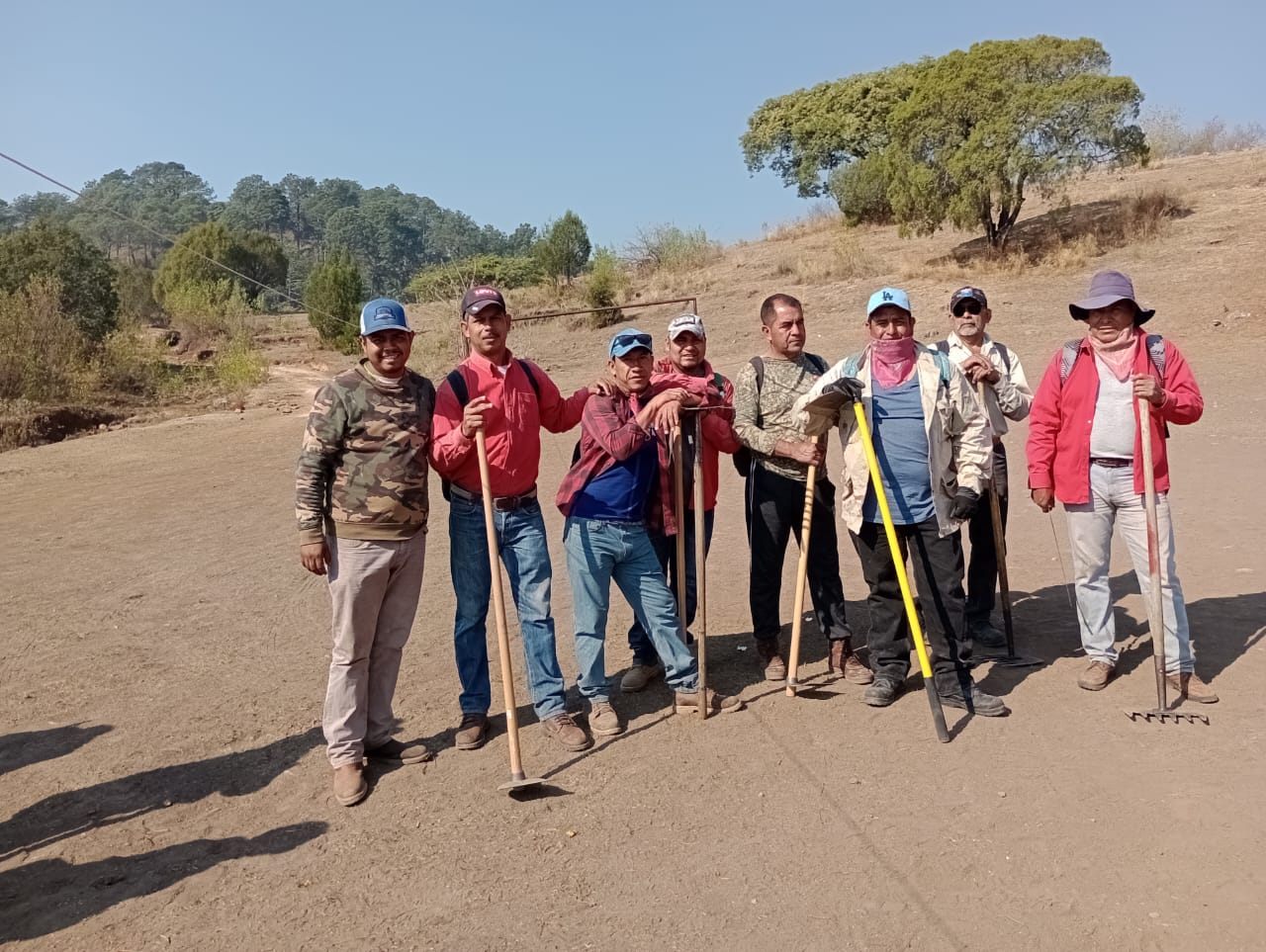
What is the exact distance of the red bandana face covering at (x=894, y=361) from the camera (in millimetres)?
4633

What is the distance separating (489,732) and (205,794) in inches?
49.6

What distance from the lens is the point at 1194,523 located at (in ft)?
24.8

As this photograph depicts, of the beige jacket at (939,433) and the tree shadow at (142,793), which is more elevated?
the beige jacket at (939,433)

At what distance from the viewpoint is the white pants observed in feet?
15.3

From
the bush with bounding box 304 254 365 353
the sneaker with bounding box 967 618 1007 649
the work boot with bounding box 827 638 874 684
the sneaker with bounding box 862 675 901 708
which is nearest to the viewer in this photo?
the sneaker with bounding box 862 675 901 708

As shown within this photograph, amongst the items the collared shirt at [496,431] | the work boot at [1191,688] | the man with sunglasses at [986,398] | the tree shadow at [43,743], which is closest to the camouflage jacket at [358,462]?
the collared shirt at [496,431]

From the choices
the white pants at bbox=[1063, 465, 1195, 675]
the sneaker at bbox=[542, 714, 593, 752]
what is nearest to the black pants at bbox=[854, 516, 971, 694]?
the white pants at bbox=[1063, 465, 1195, 675]

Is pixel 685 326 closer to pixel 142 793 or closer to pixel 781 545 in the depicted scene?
pixel 781 545

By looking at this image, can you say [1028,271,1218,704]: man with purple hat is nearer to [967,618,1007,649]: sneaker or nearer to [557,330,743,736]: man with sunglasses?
[967,618,1007,649]: sneaker

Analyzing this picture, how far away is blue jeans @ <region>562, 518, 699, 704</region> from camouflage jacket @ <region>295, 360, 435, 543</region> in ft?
2.80

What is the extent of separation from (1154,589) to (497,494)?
9.82 feet

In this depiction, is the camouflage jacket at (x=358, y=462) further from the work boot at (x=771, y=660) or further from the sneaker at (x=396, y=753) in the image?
the work boot at (x=771, y=660)

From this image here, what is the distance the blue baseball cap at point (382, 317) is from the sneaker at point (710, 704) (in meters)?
2.14

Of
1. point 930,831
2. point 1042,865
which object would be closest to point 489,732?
point 930,831
